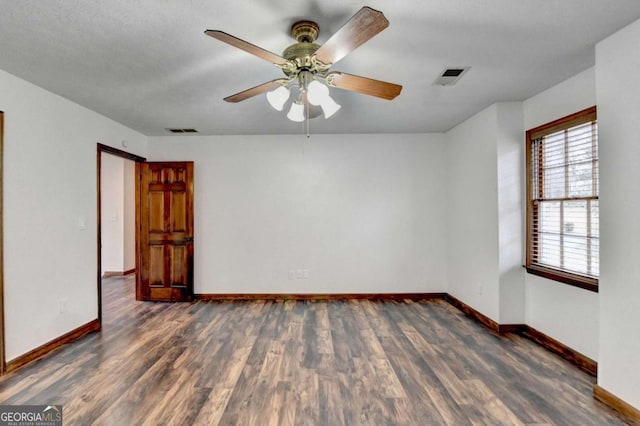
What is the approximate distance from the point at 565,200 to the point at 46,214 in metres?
4.93

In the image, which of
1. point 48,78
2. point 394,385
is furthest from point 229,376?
point 48,78

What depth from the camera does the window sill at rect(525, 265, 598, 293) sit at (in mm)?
2641

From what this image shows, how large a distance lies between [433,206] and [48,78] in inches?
187

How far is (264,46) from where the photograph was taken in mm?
2260

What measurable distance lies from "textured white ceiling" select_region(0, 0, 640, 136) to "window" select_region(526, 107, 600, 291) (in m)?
0.50

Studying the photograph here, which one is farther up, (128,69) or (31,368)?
(128,69)

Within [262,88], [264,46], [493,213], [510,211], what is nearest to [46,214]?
[262,88]

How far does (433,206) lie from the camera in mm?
4887

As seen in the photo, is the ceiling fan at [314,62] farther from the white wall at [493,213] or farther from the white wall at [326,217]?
the white wall at [326,217]

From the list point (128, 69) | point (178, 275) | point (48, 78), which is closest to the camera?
point (128, 69)

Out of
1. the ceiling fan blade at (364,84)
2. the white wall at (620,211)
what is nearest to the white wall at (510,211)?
the white wall at (620,211)

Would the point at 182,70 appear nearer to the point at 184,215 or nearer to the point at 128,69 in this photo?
the point at 128,69

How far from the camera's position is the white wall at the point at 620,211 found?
2025 millimetres

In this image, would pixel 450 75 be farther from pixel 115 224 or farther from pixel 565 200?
pixel 115 224
